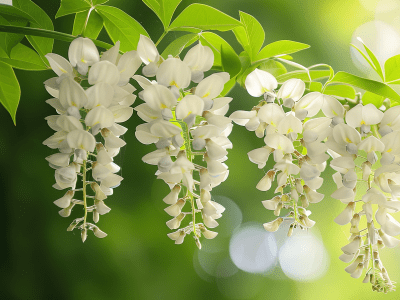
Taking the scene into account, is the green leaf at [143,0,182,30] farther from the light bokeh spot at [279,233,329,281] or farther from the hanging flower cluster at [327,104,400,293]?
the light bokeh spot at [279,233,329,281]

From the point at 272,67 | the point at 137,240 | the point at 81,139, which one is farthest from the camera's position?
the point at 137,240

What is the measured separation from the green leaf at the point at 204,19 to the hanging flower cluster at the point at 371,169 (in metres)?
0.13

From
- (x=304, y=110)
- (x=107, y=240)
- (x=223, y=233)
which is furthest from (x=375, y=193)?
(x=107, y=240)

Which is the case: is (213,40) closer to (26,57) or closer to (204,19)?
(204,19)

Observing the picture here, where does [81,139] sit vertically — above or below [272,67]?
below

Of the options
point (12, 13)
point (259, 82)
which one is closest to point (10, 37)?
point (12, 13)

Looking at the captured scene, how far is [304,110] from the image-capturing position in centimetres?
27

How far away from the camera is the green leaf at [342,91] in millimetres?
343

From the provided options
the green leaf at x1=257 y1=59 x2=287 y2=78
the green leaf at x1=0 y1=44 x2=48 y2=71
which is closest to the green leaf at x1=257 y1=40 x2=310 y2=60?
the green leaf at x1=257 y1=59 x2=287 y2=78

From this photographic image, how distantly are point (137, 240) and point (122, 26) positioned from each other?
0.67 m

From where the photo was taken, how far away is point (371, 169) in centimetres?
29

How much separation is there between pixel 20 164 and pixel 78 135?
2.33 ft

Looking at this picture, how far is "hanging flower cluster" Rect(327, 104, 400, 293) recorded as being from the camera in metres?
0.27

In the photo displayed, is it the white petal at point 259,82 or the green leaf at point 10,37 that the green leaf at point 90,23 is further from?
the white petal at point 259,82
